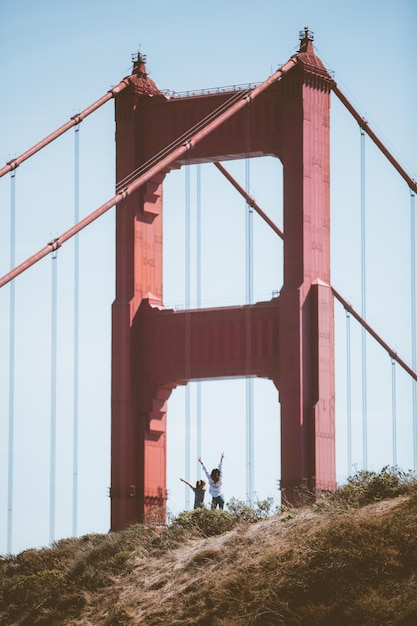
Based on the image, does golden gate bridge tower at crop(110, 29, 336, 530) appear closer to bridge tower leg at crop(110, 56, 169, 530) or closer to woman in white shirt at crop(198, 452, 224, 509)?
bridge tower leg at crop(110, 56, 169, 530)

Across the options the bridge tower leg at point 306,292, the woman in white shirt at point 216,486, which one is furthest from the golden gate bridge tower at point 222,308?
the woman in white shirt at point 216,486

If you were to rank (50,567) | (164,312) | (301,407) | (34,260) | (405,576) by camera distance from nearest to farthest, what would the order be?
1. (405,576)
2. (50,567)
3. (34,260)
4. (301,407)
5. (164,312)

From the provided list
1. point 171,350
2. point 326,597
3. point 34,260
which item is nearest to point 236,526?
point 326,597

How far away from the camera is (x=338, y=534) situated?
3738 cm

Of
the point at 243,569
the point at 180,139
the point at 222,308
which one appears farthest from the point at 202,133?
the point at 243,569

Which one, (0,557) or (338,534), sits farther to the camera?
(0,557)

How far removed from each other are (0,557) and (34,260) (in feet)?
34.3

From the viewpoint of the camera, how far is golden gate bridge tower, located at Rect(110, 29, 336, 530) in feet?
198

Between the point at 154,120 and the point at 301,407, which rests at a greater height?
the point at 154,120

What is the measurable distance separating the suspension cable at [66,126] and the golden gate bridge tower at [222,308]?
1.10ft

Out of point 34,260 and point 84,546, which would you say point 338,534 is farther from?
point 34,260

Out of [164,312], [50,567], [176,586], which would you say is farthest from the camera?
[164,312]

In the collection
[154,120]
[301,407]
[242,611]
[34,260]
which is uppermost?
[154,120]

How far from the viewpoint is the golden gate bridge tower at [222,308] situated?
60.3m
